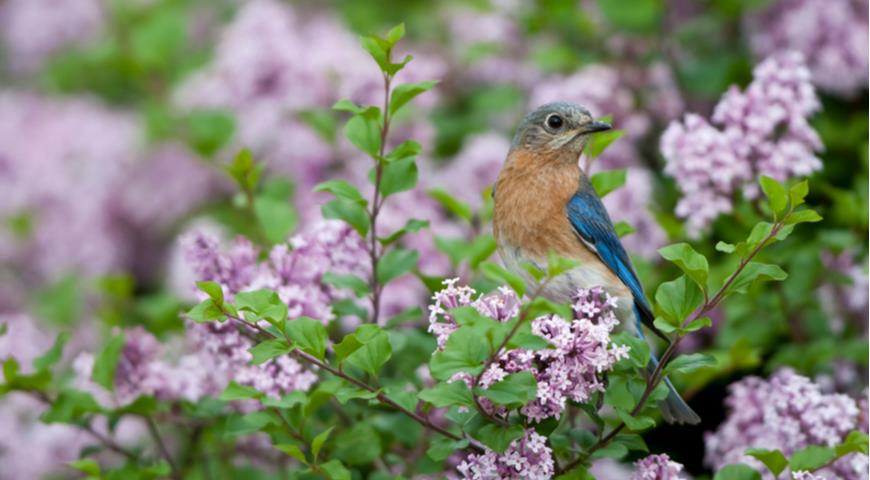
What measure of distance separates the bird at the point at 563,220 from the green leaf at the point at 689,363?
0.38 m

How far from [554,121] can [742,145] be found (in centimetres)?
53

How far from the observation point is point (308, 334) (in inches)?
86.2

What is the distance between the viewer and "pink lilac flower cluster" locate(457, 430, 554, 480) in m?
2.08

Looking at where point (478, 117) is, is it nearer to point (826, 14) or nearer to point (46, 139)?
point (826, 14)

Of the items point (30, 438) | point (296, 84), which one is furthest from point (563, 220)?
point (30, 438)

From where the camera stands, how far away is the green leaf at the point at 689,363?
2.11m

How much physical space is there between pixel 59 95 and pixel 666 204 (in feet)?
12.5

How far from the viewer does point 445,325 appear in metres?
2.09

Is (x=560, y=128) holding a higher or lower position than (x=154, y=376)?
lower

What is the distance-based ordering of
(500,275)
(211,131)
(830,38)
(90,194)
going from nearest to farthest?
1. (500,275)
2. (830,38)
3. (211,131)
4. (90,194)

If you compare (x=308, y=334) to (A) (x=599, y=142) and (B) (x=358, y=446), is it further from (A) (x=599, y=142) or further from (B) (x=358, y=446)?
(A) (x=599, y=142)

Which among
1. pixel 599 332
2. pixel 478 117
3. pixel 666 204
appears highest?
pixel 478 117

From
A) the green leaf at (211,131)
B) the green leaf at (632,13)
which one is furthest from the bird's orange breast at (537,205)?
the green leaf at (211,131)

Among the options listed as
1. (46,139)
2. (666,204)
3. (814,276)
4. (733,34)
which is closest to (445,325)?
(814,276)
